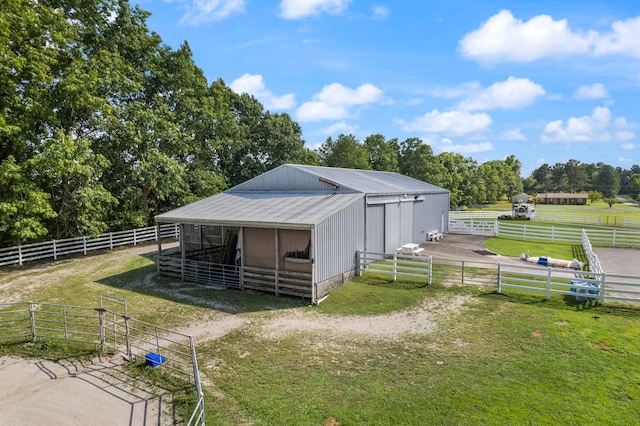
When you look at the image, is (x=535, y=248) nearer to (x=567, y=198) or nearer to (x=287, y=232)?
(x=287, y=232)

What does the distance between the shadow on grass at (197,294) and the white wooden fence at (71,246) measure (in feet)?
6.86

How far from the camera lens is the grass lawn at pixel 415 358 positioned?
21.1 ft

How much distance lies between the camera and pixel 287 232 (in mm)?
13641

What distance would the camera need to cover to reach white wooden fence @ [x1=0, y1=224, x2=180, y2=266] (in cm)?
1889

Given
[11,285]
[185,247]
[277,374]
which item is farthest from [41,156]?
[277,374]

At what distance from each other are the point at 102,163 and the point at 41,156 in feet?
10.9

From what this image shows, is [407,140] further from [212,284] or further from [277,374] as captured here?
[277,374]

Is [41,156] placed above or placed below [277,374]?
above

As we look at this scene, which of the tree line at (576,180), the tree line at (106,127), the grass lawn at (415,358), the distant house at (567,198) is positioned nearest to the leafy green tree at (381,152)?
the tree line at (106,127)

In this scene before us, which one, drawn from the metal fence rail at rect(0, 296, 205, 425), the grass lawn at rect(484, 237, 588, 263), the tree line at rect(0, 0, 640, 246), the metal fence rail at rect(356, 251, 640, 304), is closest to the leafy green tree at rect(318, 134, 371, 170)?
the tree line at rect(0, 0, 640, 246)

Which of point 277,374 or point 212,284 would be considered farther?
point 212,284

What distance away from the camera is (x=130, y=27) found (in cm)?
2466

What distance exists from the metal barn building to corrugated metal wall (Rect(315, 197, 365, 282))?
0.12 ft

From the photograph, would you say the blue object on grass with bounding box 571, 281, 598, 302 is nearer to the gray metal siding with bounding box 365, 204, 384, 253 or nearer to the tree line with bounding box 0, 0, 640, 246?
the gray metal siding with bounding box 365, 204, 384, 253
